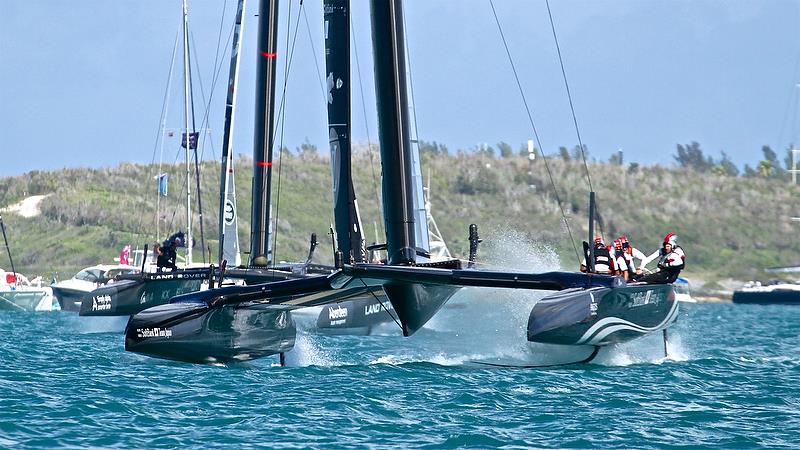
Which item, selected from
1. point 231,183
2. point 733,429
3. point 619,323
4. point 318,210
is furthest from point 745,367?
point 318,210

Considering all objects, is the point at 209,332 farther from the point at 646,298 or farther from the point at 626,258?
the point at 626,258

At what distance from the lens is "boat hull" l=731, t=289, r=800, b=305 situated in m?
41.2

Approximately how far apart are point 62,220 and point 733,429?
3929cm

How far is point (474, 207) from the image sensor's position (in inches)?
1998

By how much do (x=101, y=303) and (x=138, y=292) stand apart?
66 centimetres

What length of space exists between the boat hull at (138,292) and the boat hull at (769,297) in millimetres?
27178

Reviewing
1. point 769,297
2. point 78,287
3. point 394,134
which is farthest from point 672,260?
point 769,297

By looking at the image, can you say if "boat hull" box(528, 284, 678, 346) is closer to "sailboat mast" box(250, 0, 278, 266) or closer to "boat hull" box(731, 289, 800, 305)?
"sailboat mast" box(250, 0, 278, 266)

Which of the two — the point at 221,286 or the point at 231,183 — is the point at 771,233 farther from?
the point at 221,286

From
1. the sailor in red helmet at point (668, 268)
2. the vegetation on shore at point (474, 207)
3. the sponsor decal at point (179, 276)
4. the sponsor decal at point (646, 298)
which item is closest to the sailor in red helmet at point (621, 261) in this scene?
the sailor in red helmet at point (668, 268)

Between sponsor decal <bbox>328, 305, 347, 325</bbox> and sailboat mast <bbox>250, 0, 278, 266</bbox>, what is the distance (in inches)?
42.1

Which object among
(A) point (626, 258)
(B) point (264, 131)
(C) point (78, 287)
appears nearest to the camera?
(A) point (626, 258)

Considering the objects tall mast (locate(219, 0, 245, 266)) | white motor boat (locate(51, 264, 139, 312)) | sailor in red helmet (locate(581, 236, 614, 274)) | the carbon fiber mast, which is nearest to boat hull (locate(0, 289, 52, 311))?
white motor boat (locate(51, 264, 139, 312))

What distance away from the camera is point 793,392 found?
436 inches
